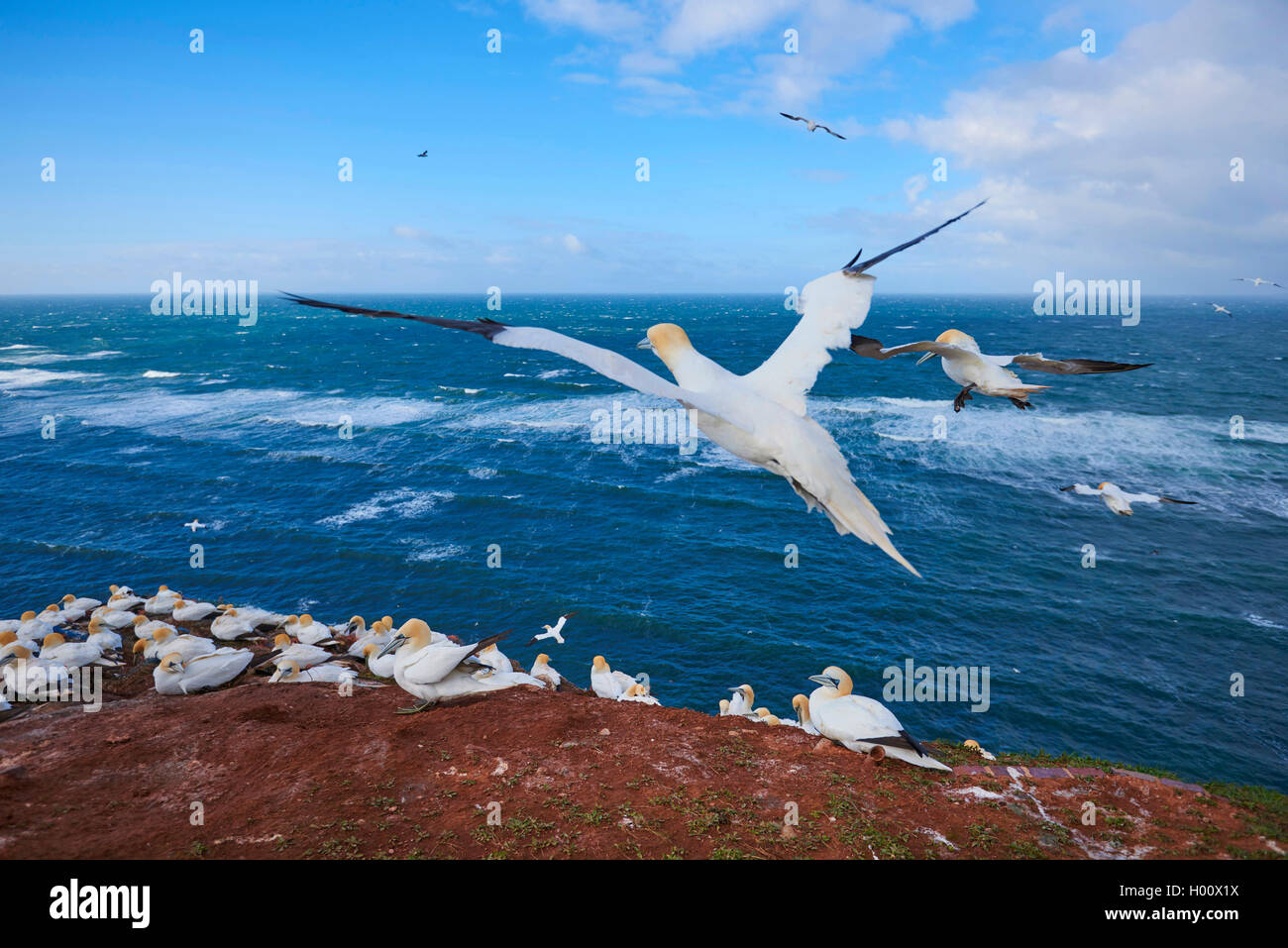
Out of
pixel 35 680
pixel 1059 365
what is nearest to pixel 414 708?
pixel 35 680

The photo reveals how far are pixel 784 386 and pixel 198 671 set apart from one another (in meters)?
13.3

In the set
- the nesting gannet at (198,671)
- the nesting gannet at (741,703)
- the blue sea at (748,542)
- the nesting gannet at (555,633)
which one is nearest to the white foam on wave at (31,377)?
the blue sea at (748,542)

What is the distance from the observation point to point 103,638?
59.4 ft

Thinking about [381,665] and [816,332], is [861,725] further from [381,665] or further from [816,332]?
[381,665]

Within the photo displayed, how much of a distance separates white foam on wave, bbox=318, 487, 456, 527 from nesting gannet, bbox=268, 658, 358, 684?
2046 centimetres

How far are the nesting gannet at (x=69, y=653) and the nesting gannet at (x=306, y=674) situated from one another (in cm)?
582

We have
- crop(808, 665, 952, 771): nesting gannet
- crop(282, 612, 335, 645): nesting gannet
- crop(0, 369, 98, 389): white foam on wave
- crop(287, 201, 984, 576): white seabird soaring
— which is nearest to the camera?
crop(287, 201, 984, 576): white seabird soaring

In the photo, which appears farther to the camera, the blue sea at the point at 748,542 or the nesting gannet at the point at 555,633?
the nesting gannet at the point at 555,633

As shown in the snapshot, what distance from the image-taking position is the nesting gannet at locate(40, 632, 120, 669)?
16.1 meters

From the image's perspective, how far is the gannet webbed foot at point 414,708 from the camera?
35.3 feet

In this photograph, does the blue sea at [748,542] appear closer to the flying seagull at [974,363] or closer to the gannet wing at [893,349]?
the flying seagull at [974,363]

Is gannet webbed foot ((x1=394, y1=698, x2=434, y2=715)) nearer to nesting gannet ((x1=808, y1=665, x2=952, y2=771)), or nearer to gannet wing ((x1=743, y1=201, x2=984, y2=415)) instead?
nesting gannet ((x1=808, y1=665, x2=952, y2=771))

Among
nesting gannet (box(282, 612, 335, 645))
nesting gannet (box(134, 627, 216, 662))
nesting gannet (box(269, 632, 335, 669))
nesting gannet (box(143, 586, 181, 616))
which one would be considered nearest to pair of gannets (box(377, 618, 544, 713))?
nesting gannet (box(269, 632, 335, 669))
